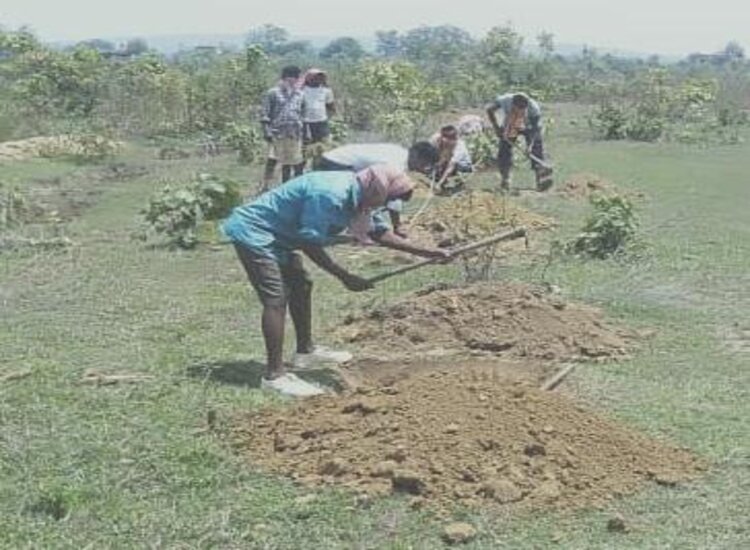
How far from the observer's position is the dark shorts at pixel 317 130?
1413 centimetres

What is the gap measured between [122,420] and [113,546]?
144 cm

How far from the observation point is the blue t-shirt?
612 centimetres

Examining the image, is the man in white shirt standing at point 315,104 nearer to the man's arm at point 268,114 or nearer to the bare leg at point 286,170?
the man's arm at point 268,114

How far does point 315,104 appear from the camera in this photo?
1399 cm

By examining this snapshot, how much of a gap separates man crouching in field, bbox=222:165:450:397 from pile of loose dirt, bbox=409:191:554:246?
4.44m

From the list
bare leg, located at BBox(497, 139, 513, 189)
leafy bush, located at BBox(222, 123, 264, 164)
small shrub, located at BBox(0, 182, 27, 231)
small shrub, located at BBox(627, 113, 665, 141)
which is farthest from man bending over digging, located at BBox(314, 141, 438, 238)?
small shrub, located at BBox(627, 113, 665, 141)

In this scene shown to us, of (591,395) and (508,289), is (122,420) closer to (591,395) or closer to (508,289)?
(591,395)

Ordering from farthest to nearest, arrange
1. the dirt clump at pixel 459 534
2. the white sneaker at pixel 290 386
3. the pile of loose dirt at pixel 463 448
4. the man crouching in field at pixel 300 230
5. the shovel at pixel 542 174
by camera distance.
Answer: the shovel at pixel 542 174, the white sneaker at pixel 290 386, the man crouching in field at pixel 300 230, the pile of loose dirt at pixel 463 448, the dirt clump at pixel 459 534

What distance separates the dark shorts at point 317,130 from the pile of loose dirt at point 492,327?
610 centimetres

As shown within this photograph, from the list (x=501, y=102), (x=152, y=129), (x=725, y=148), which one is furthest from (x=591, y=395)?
(x=152, y=129)

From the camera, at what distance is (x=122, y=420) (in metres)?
5.98

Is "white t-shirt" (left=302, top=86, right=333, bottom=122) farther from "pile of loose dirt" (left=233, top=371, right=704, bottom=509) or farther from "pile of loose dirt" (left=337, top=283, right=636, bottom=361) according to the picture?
"pile of loose dirt" (left=233, top=371, right=704, bottom=509)

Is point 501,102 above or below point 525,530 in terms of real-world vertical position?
above

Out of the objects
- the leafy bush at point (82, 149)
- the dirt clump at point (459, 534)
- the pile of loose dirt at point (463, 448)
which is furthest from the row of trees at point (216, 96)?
the dirt clump at point (459, 534)
